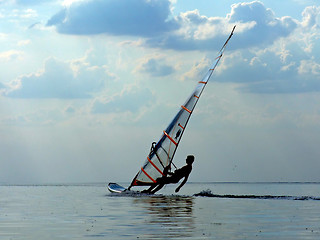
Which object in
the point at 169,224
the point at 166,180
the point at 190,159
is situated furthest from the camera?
the point at 166,180

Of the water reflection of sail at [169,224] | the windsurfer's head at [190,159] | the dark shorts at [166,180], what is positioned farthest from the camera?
the dark shorts at [166,180]

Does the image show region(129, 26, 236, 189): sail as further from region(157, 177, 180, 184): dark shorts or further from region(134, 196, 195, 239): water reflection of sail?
region(134, 196, 195, 239): water reflection of sail

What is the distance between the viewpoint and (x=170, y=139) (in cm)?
3850

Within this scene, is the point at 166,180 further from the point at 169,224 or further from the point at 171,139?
the point at 169,224

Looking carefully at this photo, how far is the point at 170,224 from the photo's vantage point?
19469 mm

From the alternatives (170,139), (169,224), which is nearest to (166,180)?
(170,139)

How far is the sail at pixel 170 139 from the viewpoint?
3841cm

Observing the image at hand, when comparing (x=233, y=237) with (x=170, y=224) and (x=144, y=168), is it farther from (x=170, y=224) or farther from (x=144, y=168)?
(x=144, y=168)

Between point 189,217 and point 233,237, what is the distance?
5.83 m

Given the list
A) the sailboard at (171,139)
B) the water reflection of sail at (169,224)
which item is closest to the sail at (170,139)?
the sailboard at (171,139)

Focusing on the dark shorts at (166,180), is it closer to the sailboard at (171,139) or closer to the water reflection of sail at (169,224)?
the sailboard at (171,139)

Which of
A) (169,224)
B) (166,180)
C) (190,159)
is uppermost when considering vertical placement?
(190,159)

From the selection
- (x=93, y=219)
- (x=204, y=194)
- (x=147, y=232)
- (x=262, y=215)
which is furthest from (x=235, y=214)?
(x=204, y=194)

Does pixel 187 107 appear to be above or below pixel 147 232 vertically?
above
